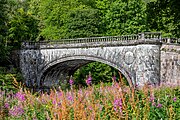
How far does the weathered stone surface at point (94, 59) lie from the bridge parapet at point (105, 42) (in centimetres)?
34

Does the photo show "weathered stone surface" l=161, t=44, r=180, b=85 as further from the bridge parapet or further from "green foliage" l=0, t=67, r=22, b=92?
"green foliage" l=0, t=67, r=22, b=92

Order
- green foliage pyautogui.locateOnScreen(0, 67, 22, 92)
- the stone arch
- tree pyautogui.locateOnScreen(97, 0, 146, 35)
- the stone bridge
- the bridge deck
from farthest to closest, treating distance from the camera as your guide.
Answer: tree pyautogui.locateOnScreen(97, 0, 146, 35) < the stone arch < the bridge deck < the stone bridge < green foliage pyautogui.locateOnScreen(0, 67, 22, 92)

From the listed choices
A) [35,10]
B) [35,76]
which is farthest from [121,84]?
[35,10]

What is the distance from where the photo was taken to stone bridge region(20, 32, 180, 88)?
2464 centimetres

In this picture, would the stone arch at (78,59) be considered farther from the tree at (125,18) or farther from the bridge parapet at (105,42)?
the tree at (125,18)

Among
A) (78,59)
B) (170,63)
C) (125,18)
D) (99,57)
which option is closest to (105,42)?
(99,57)

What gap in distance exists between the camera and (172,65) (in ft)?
74.5

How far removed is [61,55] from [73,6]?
1209 centimetres

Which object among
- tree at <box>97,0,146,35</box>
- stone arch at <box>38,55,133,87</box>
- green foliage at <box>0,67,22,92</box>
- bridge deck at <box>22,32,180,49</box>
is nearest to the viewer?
green foliage at <box>0,67,22,92</box>

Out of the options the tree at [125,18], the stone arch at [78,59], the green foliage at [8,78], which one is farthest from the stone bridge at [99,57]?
the tree at [125,18]

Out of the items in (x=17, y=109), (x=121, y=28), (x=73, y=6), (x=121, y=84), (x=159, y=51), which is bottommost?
(x=17, y=109)

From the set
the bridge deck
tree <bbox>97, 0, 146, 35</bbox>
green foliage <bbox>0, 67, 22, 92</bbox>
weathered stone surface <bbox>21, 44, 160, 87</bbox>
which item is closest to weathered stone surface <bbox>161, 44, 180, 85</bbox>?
weathered stone surface <bbox>21, 44, 160, 87</bbox>

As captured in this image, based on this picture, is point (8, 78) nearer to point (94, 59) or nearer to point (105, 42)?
point (94, 59)

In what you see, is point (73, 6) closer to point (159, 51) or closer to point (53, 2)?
point (53, 2)
